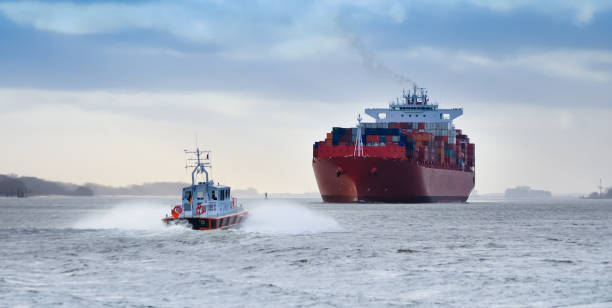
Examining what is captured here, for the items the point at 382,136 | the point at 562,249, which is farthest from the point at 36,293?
the point at 382,136

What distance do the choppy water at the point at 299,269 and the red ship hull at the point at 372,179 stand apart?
56787 millimetres

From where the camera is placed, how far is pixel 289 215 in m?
73.1

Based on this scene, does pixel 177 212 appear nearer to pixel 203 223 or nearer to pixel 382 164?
pixel 203 223

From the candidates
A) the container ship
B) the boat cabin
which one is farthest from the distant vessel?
the container ship

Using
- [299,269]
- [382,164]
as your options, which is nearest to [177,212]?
[299,269]

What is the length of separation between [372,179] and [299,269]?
8066 cm

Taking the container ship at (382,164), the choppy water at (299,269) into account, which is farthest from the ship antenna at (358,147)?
the choppy water at (299,269)

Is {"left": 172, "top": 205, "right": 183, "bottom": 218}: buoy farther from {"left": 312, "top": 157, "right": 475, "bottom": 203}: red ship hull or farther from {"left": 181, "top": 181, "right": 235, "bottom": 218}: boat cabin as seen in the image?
{"left": 312, "top": 157, "right": 475, "bottom": 203}: red ship hull

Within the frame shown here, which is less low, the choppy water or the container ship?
the container ship

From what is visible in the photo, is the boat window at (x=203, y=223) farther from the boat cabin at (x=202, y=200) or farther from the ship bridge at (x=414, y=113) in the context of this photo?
the ship bridge at (x=414, y=113)

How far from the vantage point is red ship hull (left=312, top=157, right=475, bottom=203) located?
110438mm

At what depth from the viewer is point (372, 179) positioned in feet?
369

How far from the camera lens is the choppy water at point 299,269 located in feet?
81.2

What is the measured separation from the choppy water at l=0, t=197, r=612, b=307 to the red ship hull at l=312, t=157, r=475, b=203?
56787mm
